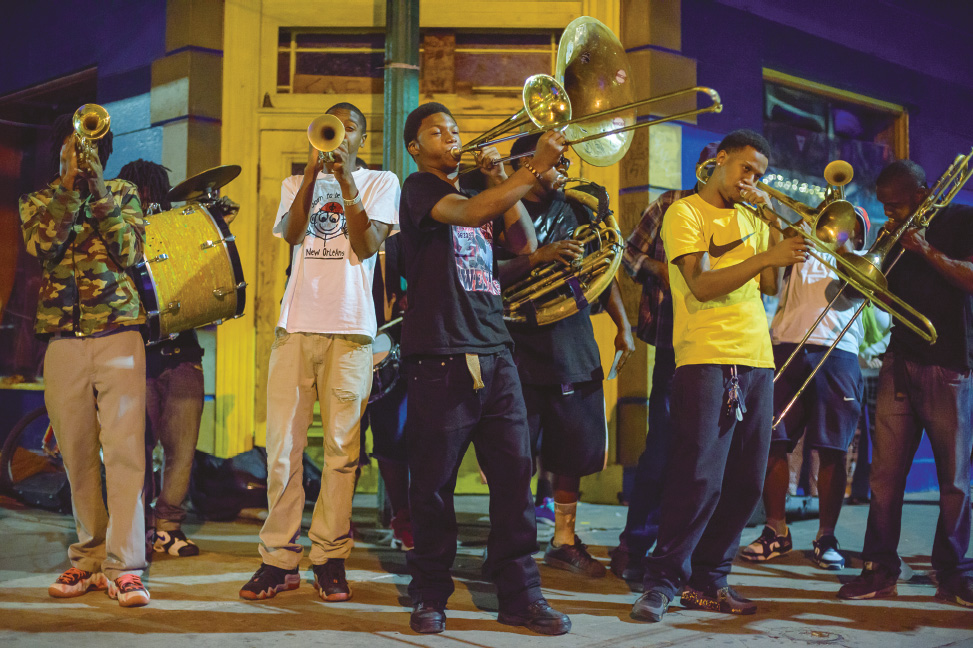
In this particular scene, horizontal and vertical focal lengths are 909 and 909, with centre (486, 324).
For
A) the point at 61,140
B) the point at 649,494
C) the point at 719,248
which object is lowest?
the point at 649,494

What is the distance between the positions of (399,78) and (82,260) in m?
2.64

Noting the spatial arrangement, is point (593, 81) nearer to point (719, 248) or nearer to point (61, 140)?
point (719, 248)

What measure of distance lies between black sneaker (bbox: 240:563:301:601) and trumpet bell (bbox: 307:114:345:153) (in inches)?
79.4

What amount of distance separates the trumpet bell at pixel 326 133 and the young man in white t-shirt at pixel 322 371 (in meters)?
0.21

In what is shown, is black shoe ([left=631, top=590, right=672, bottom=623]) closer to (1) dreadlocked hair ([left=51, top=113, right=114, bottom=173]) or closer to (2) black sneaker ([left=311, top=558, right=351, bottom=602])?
(2) black sneaker ([left=311, top=558, right=351, bottom=602])

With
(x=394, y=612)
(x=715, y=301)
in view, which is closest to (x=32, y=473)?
(x=394, y=612)

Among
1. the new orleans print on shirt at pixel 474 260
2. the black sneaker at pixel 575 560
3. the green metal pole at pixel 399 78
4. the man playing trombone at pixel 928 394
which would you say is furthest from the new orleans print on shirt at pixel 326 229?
the man playing trombone at pixel 928 394

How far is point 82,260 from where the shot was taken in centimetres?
432

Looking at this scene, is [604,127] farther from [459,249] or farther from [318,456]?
[318,456]

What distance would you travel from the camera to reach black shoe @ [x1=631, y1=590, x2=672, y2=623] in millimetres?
3994

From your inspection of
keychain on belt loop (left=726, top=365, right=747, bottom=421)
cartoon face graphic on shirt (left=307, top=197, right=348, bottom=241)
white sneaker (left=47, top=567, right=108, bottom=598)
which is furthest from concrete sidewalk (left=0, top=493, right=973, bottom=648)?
cartoon face graphic on shirt (left=307, top=197, right=348, bottom=241)

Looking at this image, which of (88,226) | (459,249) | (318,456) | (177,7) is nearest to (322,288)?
(459,249)

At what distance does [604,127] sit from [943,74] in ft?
21.6

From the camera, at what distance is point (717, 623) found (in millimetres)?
4023
